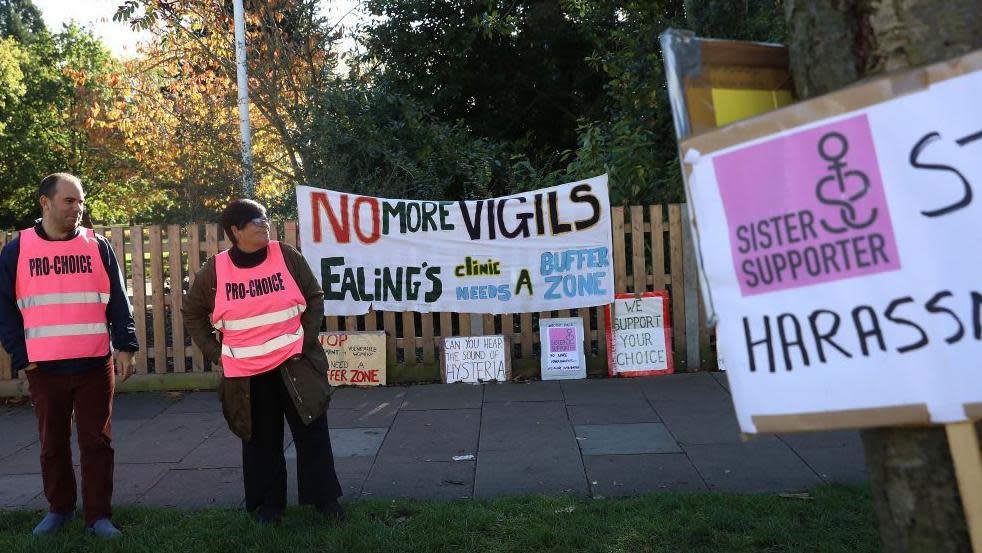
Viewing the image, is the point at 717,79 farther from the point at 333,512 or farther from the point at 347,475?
the point at 347,475

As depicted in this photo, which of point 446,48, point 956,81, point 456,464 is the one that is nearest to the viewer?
point 956,81

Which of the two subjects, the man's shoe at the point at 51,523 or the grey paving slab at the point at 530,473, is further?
the grey paving slab at the point at 530,473

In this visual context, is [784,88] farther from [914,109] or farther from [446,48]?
[446,48]

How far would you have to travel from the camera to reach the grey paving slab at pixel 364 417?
706cm

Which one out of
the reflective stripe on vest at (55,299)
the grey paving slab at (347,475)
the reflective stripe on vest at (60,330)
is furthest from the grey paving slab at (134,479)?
the reflective stripe on vest at (55,299)

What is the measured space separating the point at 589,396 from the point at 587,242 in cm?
161

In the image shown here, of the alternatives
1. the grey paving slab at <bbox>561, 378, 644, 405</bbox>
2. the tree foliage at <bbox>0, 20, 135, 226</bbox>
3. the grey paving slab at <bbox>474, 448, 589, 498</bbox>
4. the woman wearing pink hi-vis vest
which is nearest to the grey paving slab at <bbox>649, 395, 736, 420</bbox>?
the grey paving slab at <bbox>561, 378, 644, 405</bbox>

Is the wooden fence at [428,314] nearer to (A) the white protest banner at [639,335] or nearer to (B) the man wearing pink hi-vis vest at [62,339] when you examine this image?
(A) the white protest banner at [639,335]

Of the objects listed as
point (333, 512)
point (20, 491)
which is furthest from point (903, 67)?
point (20, 491)

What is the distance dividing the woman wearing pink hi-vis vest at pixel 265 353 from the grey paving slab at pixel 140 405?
3246 millimetres

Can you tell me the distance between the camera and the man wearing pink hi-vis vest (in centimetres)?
467

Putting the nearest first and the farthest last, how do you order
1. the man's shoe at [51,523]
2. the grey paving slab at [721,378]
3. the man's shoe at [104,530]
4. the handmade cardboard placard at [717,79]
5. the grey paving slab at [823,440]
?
the handmade cardboard placard at [717,79]
the man's shoe at [104,530]
the man's shoe at [51,523]
the grey paving slab at [823,440]
the grey paving slab at [721,378]

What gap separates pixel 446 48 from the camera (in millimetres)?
16672

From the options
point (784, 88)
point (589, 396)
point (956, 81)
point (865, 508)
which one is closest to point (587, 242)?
point (589, 396)
